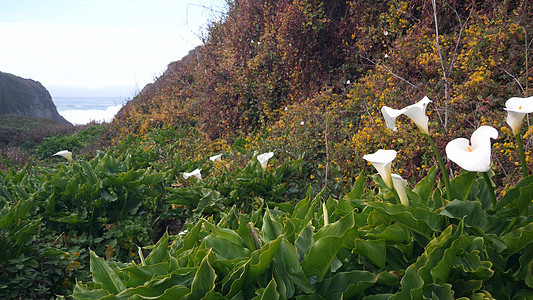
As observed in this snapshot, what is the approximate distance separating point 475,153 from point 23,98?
72.0ft

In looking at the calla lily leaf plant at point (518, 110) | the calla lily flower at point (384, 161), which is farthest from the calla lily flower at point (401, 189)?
the calla lily leaf plant at point (518, 110)

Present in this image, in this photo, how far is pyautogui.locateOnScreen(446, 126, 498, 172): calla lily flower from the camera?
1.10 metres

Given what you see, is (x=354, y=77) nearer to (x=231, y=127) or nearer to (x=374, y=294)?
(x=231, y=127)

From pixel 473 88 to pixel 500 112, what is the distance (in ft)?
1.34

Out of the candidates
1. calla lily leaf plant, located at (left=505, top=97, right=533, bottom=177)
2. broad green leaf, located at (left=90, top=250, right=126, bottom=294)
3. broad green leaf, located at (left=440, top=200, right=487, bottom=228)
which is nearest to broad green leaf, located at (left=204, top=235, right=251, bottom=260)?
broad green leaf, located at (left=90, top=250, right=126, bottom=294)

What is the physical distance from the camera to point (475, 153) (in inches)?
45.1

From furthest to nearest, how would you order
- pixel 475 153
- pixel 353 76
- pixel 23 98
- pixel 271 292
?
pixel 23 98 < pixel 353 76 < pixel 271 292 < pixel 475 153

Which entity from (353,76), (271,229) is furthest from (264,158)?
(353,76)

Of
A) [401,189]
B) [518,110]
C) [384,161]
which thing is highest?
[518,110]

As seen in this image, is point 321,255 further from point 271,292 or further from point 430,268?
point 430,268

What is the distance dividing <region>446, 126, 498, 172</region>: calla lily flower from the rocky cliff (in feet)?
66.4

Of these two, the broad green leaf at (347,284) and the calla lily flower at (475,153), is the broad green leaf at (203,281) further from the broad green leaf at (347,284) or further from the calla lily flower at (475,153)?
the calla lily flower at (475,153)

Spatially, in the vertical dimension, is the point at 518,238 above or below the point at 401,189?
below

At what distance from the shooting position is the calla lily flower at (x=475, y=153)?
1.10 m
